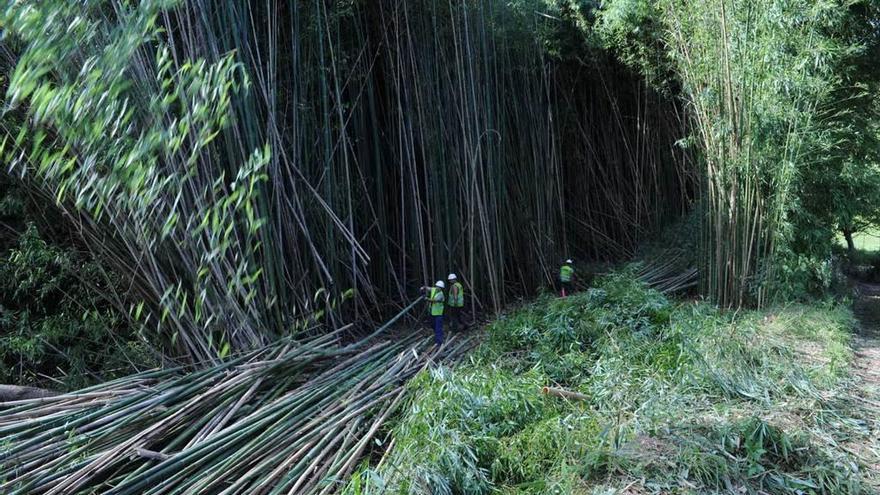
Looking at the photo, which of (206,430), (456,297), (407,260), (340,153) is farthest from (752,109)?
(206,430)

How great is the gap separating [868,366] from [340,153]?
144 inches

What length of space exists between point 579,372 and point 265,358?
1668 mm

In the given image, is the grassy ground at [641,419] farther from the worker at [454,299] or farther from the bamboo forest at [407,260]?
the worker at [454,299]

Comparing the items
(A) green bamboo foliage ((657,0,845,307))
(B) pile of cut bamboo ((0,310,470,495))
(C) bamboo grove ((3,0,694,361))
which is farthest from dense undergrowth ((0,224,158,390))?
(A) green bamboo foliage ((657,0,845,307))

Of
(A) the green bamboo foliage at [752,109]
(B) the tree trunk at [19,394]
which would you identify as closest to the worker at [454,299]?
(A) the green bamboo foliage at [752,109]

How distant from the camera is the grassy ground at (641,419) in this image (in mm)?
2230

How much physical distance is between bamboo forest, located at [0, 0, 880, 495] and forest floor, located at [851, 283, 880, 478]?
27 mm

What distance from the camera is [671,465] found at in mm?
2242

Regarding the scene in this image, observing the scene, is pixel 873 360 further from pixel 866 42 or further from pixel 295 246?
pixel 295 246

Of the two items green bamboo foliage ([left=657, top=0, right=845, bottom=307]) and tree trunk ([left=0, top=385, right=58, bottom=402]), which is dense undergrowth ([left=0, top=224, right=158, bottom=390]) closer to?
tree trunk ([left=0, top=385, right=58, bottom=402])

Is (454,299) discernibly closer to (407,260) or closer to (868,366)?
(407,260)

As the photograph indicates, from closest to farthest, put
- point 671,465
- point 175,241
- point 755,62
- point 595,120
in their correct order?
point 671,465
point 175,241
point 755,62
point 595,120

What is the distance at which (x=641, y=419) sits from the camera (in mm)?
2604

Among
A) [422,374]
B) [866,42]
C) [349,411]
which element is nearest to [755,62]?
[866,42]
